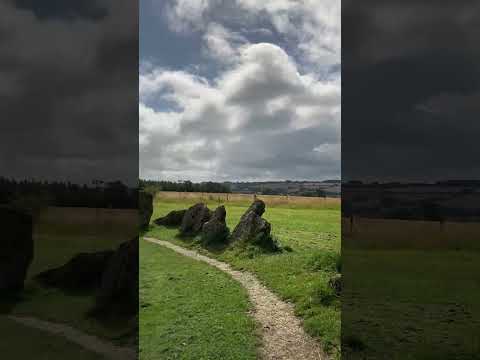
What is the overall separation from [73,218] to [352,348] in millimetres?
7106

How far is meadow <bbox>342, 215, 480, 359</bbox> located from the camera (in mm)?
7719

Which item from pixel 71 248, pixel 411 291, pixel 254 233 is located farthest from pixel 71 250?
pixel 411 291

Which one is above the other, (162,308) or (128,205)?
(128,205)

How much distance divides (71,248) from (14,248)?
1.20 m

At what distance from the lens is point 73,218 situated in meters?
8.41

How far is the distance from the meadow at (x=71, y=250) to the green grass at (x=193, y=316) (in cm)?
123

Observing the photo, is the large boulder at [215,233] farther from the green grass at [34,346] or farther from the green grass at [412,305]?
the green grass at [34,346]

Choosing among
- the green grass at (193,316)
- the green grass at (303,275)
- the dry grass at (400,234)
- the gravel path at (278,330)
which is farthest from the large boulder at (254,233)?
the gravel path at (278,330)

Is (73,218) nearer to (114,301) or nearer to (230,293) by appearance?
(114,301)

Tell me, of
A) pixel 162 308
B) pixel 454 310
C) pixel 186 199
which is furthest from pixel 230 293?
pixel 186 199

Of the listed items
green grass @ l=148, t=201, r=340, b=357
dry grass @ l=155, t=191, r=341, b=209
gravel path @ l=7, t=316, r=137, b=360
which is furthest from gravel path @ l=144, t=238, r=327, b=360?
dry grass @ l=155, t=191, r=341, b=209

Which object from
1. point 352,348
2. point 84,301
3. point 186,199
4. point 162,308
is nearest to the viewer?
point 352,348

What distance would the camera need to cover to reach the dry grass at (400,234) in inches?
620

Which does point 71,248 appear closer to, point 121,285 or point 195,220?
point 121,285
